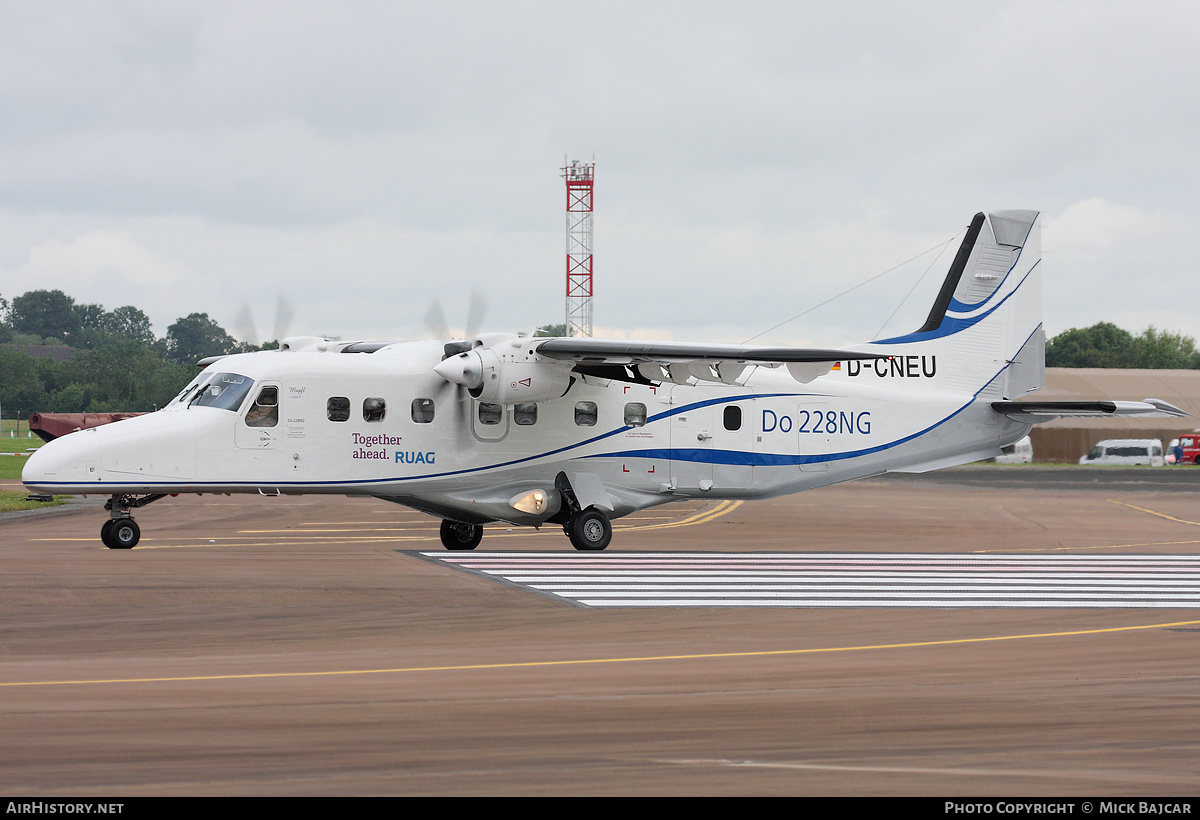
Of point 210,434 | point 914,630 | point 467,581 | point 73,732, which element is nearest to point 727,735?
point 73,732

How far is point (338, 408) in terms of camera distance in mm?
17062

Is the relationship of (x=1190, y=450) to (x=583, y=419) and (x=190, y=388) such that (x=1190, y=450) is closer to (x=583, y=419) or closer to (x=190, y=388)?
(x=583, y=419)

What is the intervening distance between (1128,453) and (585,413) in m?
47.1

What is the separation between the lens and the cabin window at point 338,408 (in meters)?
17.0

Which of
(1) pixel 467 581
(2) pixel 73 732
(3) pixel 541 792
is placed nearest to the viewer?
(3) pixel 541 792

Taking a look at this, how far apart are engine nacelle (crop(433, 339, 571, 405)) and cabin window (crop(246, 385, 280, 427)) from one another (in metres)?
2.46

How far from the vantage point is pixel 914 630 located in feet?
33.0

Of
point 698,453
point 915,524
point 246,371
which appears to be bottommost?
point 915,524

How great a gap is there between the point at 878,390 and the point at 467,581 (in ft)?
33.1

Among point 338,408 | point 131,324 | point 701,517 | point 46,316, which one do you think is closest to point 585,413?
point 338,408

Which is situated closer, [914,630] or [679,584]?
[914,630]

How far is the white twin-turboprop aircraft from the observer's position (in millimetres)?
16203

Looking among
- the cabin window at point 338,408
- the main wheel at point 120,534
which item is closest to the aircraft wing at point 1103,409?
the cabin window at point 338,408

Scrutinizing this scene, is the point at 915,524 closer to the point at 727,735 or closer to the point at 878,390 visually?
the point at 878,390
